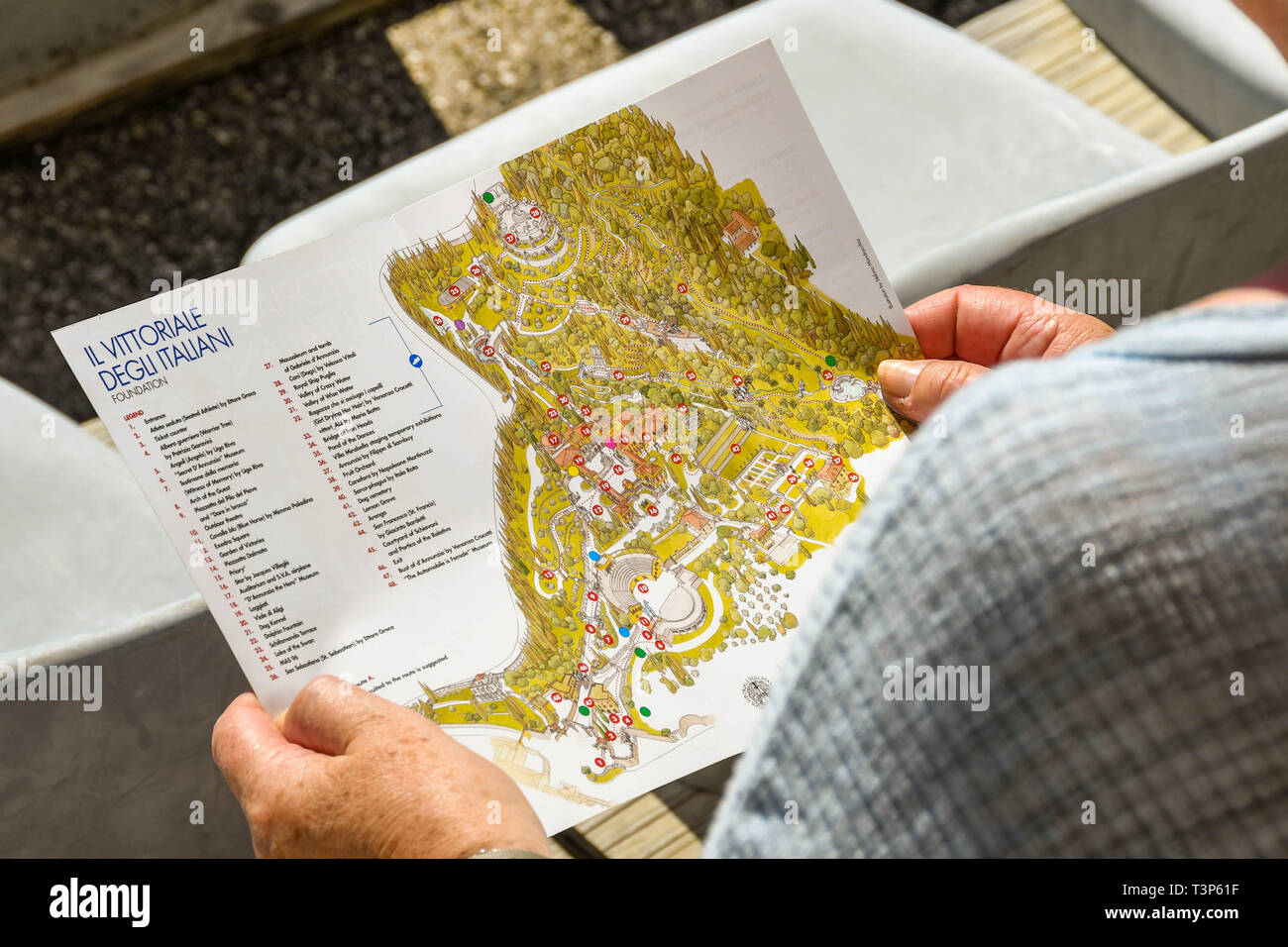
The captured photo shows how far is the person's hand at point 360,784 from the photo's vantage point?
20.7 inches

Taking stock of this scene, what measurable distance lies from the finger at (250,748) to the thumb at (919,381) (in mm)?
438

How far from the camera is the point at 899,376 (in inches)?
25.3

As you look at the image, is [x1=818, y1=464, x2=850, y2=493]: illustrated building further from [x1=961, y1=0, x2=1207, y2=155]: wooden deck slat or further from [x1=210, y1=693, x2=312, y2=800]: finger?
[x1=961, y1=0, x2=1207, y2=155]: wooden deck slat

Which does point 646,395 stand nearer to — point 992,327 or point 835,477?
point 835,477

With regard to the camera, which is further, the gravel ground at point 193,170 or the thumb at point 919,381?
the gravel ground at point 193,170

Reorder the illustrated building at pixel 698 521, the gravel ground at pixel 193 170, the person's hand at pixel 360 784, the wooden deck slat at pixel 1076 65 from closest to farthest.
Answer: the person's hand at pixel 360 784 → the illustrated building at pixel 698 521 → the wooden deck slat at pixel 1076 65 → the gravel ground at pixel 193 170

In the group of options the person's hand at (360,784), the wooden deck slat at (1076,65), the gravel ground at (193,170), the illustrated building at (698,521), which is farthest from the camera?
the gravel ground at (193,170)

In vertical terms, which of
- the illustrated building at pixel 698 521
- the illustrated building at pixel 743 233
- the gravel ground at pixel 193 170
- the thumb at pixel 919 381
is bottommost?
the illustrated building at pixel 698 521

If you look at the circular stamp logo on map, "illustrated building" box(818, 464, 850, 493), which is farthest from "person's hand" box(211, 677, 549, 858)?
"illustrated building" box(818, 464, 850, 493)

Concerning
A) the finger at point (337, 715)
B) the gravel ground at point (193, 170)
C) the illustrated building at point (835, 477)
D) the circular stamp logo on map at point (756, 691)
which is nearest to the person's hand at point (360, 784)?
the finger at point (337, 715)

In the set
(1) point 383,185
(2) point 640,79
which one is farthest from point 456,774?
(2) point 640,79

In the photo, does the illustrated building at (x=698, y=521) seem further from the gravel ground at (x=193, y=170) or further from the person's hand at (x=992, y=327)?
the gravel ground at (x=193, y=170)

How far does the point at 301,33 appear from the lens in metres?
1.75

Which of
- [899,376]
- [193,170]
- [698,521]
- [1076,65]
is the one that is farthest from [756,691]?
[193,170]
